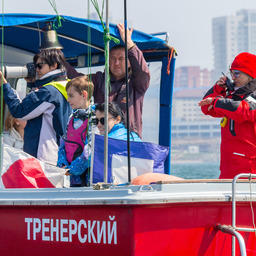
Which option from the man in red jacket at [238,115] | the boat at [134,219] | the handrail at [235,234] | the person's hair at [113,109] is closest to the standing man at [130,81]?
the person's hair at [113,109]

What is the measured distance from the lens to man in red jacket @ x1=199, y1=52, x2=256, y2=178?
18.3 feet

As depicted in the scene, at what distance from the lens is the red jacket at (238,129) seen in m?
5.57

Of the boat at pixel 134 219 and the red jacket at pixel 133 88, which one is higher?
the red jacket at pixel 133 88

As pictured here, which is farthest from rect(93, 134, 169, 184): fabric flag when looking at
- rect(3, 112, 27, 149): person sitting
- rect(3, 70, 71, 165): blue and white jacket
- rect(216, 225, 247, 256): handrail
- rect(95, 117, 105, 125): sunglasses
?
rect(3, 112, 27, 149): person sitting

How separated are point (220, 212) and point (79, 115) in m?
1.86

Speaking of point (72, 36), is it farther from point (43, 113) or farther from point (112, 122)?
point (112, 122)

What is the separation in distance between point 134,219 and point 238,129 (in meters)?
1.51

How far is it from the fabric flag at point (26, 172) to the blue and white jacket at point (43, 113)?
0.54m

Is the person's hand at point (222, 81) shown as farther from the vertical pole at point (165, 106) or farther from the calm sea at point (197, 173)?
the calm sea at point (197, 173)

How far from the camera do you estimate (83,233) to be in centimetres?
477

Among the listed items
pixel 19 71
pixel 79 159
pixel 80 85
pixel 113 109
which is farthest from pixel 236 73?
pixel 19 71

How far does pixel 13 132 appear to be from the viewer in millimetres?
7258

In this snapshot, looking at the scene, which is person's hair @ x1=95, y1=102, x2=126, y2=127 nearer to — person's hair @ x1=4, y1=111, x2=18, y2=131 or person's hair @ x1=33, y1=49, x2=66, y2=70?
person's hair @ x1=33, y1=49, x2=66, y2=70

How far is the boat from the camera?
207cm
